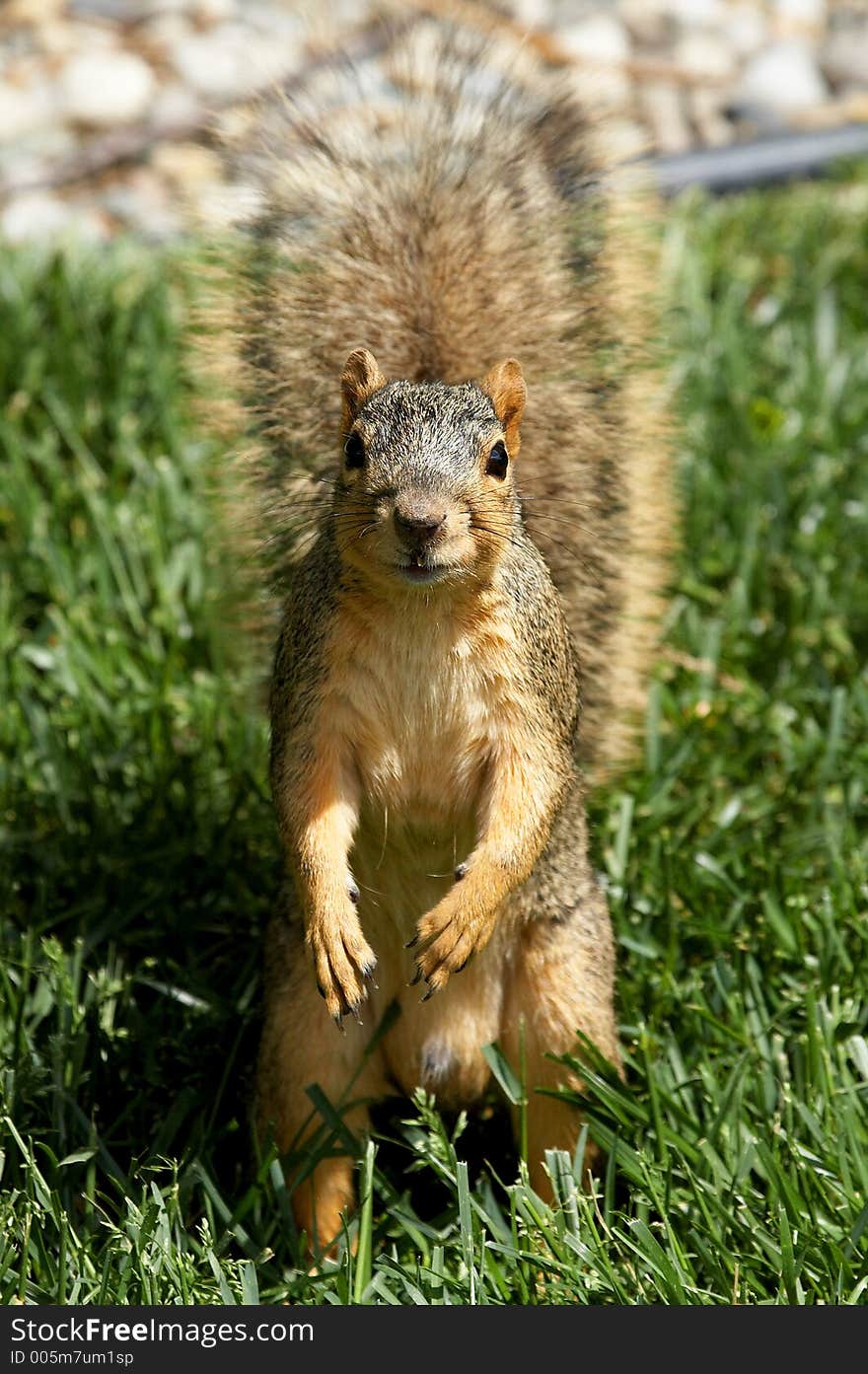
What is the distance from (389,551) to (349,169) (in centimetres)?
92

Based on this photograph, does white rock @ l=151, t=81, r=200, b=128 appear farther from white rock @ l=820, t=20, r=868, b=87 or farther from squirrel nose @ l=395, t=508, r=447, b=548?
squirrel nose @ l=395, t=508, r=447, b=548

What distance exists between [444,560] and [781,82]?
4151 millimetres

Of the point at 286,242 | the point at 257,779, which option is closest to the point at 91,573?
the point at 257,779

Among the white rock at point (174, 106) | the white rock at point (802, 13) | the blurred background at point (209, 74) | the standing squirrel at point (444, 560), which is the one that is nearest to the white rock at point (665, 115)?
the blurred background at point (209, 74)

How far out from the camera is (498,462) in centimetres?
196

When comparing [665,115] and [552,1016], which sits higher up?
[665,115]

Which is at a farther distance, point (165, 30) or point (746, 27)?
point (746, 27)

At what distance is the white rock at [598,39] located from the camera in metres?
5.41

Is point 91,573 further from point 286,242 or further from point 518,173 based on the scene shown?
point 518,173

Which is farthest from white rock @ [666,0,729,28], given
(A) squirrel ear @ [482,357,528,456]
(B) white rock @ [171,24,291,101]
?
(A) squirrel ear @ [482,357,528,456]

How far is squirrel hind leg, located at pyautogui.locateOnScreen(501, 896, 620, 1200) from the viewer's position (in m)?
2.19

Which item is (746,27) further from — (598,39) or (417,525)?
(417,525)

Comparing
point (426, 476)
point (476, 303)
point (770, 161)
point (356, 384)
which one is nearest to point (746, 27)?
point (770, 161)

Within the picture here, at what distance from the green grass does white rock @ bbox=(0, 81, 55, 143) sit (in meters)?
1.20
